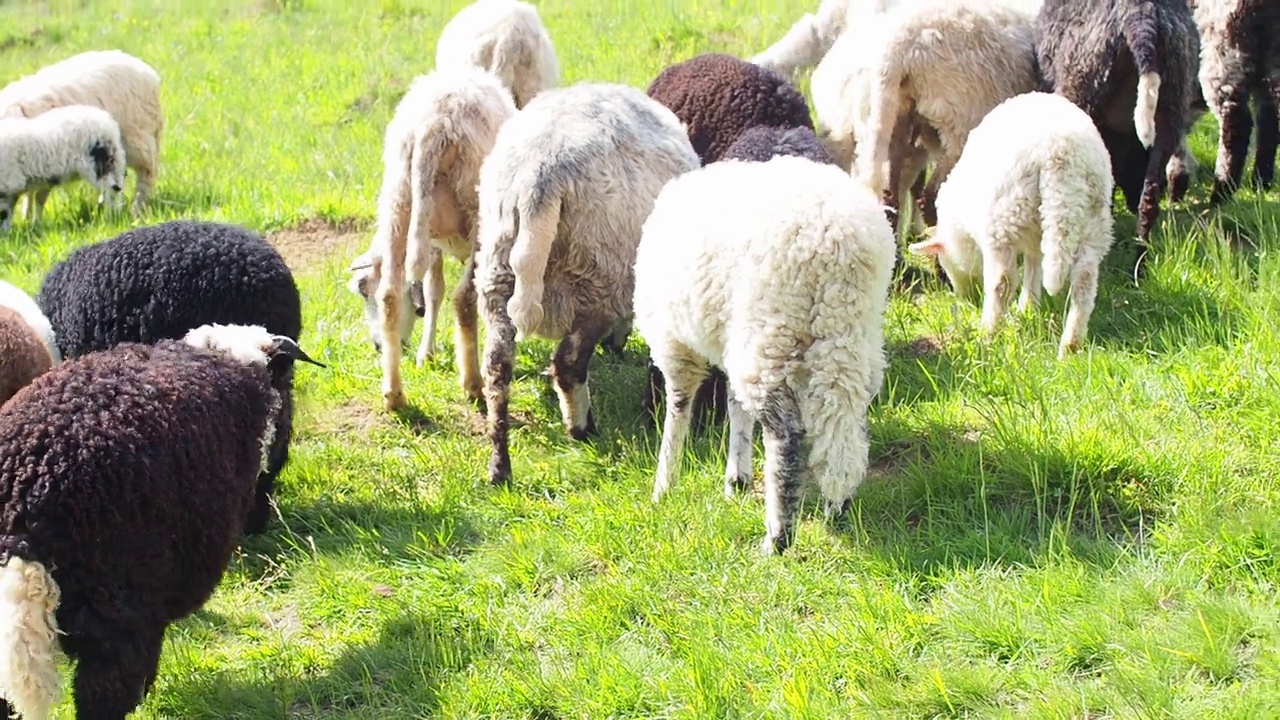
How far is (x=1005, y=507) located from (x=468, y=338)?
2925mm

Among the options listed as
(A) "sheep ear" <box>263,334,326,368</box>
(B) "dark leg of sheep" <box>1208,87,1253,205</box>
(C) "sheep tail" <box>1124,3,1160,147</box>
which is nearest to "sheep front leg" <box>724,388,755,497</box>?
(A) "sheep ear" <box>263,334,326,368</box>

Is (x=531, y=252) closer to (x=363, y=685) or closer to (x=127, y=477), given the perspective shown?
(x=363, y=685)

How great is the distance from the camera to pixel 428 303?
24.2 feet

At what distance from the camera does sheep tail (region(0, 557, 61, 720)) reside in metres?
3.82

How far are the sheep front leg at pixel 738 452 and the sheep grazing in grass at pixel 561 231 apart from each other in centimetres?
86

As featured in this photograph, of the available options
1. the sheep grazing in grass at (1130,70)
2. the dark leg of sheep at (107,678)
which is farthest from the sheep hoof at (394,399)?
the sheep grazing in grass at (1130,70)

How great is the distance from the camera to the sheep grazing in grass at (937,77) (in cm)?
698

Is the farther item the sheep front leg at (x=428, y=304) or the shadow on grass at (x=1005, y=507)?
the sheep front leg at (x=428, y=304)

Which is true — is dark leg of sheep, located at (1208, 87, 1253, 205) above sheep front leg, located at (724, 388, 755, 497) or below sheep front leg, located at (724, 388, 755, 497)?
above

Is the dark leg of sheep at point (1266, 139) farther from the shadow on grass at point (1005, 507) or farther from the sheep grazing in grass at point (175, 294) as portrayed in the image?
the sheep grazing in grass at point (175, 294)

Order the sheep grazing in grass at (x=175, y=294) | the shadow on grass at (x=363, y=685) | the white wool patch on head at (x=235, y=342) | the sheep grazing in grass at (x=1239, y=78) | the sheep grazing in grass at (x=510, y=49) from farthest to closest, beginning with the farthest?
1. the sheep grazing in grass at (x=510, y=49)
2. the sheep grazing in grass at (x=1239, y=78)
3. the sheep grazing in grass at (x=175, y=294)
4. the white wool patch on head at (x=235, y=342)
5. the shadow on grass at (x=363, y=685)

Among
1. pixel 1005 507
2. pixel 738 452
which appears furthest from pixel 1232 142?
pixel 738 452

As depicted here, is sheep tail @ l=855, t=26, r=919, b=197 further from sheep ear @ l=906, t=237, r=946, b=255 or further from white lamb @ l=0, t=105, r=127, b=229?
white lamb @ l=0, t=105, r=127, b=229

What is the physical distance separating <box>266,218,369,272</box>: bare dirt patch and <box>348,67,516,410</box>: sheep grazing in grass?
2.26 meters
